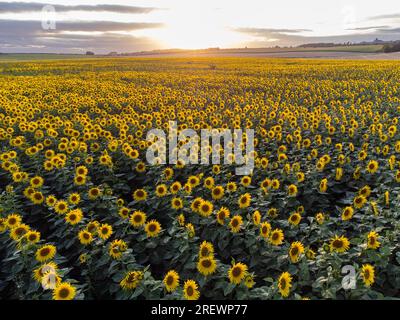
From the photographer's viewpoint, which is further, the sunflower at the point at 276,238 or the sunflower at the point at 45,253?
the sunflower at the point at 276,238

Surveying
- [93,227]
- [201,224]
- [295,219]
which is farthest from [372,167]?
[93,227]

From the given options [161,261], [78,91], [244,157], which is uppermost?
[78,91]

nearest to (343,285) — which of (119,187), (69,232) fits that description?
(69,232)

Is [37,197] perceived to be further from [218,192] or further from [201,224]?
[218,192]

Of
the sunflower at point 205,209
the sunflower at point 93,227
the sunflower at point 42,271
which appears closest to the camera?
the sunflower at point 42,271

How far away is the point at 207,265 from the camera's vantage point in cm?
399

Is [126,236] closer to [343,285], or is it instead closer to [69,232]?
[69,232]

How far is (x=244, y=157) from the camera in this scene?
7.92 m

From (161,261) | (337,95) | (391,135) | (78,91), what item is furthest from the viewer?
(78,91)

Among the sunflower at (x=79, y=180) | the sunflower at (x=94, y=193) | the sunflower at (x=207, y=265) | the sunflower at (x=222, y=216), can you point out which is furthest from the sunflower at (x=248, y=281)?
the sunflower at (x=79, y=180)

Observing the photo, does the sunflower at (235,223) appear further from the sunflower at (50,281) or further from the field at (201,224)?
the sunflower at (50,281)

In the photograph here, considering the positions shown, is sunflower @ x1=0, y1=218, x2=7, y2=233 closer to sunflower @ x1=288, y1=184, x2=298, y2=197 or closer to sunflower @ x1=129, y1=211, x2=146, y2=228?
sunflower @ x1=129, y1=211, x2=146, y2=228

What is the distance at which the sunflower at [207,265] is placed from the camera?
13.1 ft
